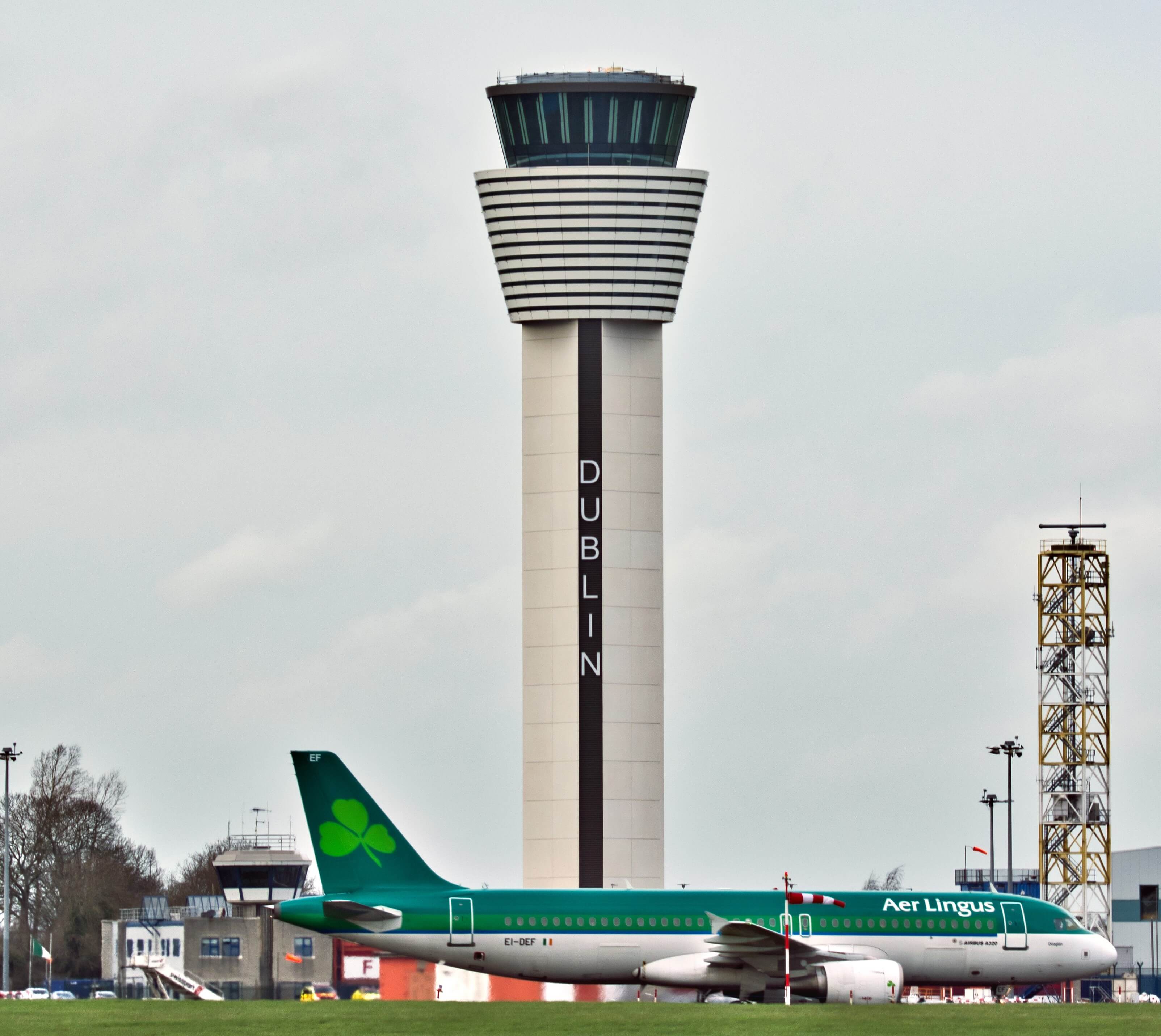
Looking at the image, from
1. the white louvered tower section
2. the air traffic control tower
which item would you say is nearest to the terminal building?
the air traffic control tower

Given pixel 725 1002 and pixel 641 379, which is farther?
pixel 641 379

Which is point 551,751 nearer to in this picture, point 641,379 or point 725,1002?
point 641,379

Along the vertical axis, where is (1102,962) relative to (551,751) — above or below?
below

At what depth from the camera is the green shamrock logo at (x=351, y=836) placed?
6203 centimetres

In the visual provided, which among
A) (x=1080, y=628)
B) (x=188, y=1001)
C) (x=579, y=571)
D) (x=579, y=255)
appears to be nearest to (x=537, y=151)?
(x=579, y=255)

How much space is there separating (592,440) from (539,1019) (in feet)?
178

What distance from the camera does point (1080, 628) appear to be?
115250mm

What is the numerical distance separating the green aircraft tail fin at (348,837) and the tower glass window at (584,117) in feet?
146

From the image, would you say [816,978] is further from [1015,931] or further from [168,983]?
[168,983]

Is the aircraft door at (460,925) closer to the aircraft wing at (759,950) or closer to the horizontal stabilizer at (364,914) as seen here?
the horizontal stabilizer at (364,914)

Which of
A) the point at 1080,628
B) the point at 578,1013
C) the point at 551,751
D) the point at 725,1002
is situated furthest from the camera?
the point at 1080,628

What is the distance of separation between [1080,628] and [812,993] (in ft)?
186

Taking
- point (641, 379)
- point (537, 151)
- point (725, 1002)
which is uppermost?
point (537, 151)

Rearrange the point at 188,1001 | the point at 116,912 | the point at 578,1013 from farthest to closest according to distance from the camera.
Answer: the point at 116,912
the point at 188,1001
the point at 578,1013
